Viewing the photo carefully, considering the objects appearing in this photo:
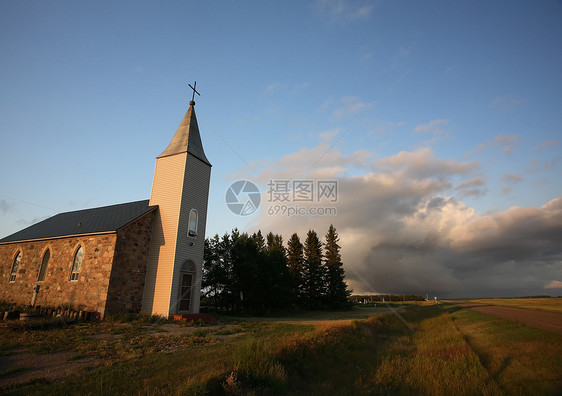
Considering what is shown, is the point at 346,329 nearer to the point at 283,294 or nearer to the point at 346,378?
the point at 346,378

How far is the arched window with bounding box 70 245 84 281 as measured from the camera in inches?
806

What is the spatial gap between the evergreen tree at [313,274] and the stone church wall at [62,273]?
32.3m

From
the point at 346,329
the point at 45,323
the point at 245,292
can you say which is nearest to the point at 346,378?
the point at 346,329

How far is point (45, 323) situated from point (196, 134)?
50.1ft

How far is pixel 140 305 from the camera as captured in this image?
19.8 m

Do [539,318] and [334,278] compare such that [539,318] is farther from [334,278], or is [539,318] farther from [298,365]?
[334,278]

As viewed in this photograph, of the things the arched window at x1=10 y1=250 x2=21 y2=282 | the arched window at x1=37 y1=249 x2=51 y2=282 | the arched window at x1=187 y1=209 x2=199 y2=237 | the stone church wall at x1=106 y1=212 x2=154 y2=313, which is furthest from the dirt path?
the arched window at x1=10 y1=250 x2=21 y2=282

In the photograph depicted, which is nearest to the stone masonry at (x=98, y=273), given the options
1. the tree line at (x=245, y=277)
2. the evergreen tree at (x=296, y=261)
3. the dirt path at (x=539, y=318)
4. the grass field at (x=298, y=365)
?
the grass field at (x=298, y=365)

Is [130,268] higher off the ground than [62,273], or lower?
higher

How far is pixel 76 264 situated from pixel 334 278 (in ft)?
117

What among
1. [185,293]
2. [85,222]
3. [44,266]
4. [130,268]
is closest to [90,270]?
[130,268]

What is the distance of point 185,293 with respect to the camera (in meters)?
20.3

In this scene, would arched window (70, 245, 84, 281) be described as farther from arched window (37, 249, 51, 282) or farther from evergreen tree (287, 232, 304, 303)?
evergreen tree (287, 232, 304, 303)

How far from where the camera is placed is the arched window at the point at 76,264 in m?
20.5
